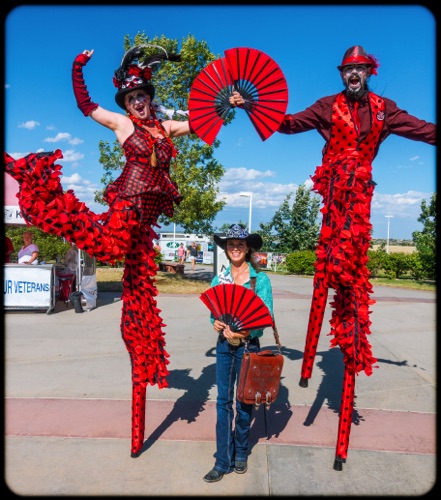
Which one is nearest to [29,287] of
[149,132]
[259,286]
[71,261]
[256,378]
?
[71,261]

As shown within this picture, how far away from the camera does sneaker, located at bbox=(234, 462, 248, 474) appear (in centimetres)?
A: 296

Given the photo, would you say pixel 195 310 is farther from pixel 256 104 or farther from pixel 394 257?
pixel 394 257

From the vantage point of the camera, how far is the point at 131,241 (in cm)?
315

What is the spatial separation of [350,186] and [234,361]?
1404mm

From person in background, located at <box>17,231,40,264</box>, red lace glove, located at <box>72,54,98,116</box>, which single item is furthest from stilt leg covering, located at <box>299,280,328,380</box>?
person in background, located at <box>17,231,40,264</box>

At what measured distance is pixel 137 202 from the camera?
2.93 meters

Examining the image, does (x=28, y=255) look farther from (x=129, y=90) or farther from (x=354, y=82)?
(x=354, y=82)

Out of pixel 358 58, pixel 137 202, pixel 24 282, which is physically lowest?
pixel 24 282

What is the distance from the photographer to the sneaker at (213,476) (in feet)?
9.31

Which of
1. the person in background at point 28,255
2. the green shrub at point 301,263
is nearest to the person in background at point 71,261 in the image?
the person in background at point 28,255

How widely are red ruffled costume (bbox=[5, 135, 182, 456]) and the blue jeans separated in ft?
1.57

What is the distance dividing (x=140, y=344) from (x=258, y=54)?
210cm

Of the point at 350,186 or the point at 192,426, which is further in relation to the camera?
the point at 192,426

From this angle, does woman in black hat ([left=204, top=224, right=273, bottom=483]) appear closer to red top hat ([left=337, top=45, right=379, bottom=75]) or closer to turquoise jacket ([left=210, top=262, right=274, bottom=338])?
turquoise jacket ([left=210, top=262, right=274, bottom=338])
